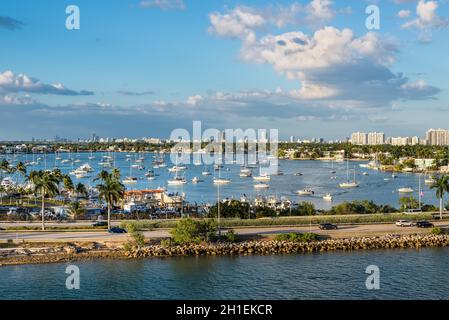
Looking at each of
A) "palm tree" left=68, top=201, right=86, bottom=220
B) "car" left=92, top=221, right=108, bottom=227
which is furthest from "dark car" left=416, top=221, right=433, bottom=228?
"palm tree" left=68, top=201, right=86, bottom=220

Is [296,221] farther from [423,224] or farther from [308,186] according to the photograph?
[308,186]

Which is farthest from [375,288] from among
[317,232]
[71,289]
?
[71,289]

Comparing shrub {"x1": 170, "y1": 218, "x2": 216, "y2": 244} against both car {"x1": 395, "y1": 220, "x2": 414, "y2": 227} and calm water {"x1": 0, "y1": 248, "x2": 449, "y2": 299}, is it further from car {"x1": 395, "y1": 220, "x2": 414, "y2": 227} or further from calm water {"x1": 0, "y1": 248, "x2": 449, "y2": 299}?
car {"x1": 395, "y1": 220, "x2": 414, "y2": 227}

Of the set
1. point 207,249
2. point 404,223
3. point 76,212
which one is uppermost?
point 76,212

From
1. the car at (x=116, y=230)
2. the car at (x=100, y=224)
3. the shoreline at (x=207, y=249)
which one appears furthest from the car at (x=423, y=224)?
the car at (x=100, y=224)

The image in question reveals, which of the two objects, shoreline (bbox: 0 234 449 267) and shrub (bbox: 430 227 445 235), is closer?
shoreline (bbox: 0 234 449 267)

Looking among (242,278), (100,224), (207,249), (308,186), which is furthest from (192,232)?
(308,186)
